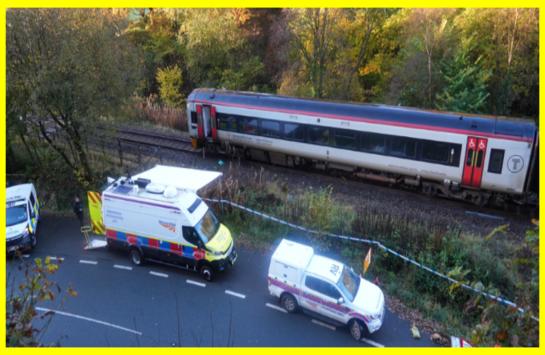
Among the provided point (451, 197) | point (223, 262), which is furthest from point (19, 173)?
point (451, 197)

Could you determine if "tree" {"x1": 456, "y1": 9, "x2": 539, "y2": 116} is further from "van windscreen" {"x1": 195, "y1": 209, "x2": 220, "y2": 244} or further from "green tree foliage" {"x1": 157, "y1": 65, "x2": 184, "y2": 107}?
"green tree foliage" {"x1": 157, "y1": 65, "x2": 184, "y2": 107}

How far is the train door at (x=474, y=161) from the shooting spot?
15.0 meters

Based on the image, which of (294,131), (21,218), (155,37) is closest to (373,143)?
(294,131)

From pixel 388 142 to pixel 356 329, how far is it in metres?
8.28

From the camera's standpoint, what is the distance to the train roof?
1472 cm

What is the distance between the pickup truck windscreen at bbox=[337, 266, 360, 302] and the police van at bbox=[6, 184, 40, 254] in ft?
31.8

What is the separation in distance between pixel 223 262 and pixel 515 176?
1016 centimetres

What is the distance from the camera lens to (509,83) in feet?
78.5

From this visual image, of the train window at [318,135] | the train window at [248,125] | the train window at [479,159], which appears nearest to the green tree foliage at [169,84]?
the train window at [248,125]

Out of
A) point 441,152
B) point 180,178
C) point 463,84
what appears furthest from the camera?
point 463,84

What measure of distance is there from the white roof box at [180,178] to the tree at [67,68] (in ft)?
11.8

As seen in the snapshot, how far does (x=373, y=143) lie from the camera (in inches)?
667

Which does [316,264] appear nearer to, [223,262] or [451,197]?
[223,262]

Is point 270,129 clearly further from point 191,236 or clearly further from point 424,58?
point 424,58
